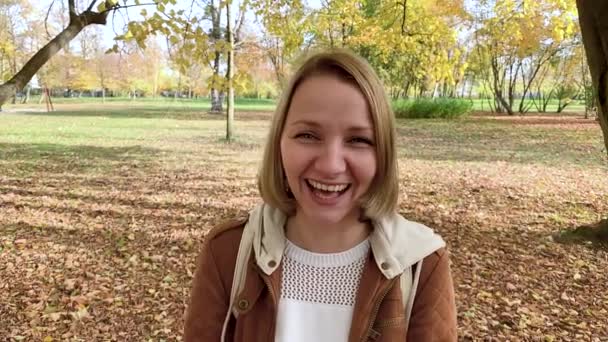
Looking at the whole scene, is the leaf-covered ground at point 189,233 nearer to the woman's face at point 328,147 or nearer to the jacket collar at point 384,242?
the jacket collar at point 384,242

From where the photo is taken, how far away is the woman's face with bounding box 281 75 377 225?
121 centimetres

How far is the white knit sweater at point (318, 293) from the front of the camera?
4.18 ft

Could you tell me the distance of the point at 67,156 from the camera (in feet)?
35.7

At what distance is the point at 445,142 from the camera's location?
14820mm

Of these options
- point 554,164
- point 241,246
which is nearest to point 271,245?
point 241,246

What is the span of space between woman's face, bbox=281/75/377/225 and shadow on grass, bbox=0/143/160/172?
29.5ft

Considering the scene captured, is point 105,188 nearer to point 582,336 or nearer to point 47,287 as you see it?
point 47,287

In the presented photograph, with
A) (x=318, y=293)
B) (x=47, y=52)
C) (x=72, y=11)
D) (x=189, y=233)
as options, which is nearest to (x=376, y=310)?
(x=318, y=293)

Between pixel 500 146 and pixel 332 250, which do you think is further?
pixel 500 146

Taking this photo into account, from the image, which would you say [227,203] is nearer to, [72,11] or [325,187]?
[72,11]

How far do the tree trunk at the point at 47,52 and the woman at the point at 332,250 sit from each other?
2.96m

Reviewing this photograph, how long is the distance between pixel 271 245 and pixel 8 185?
26.1 feet

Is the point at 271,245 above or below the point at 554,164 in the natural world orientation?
above

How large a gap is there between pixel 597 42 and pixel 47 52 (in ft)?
15.6
